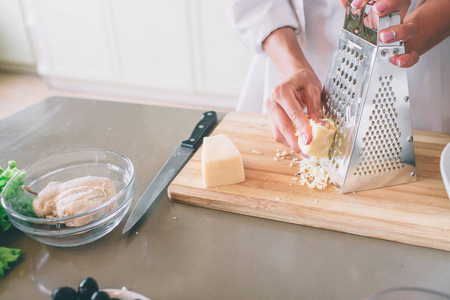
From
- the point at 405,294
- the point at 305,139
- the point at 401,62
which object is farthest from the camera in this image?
the point at 305,139

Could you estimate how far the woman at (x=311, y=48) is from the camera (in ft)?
3.34

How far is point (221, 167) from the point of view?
0.90 m

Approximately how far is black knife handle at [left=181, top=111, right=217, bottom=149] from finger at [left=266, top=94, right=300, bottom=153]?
238 mm

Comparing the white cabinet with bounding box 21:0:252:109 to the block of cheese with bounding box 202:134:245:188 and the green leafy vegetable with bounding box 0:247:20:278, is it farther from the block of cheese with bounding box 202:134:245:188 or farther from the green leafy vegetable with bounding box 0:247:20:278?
the green leafy vegetable with bounding box 0:247:20:278

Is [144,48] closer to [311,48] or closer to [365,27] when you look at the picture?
[311,48]

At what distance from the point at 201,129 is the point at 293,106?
325mm

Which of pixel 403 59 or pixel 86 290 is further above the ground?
pixel 403 59

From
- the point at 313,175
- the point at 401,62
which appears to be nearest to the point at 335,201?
the point at 313,175

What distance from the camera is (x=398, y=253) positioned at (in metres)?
0.74

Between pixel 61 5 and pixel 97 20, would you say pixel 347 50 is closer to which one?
pixel 97 20

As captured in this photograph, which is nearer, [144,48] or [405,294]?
[405,294]

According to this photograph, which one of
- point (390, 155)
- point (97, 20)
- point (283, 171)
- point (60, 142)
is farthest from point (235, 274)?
point (97, 20)

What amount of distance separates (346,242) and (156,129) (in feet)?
2.35

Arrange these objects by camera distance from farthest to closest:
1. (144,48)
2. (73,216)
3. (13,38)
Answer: (13,38)
(144,48)
(73,216)
